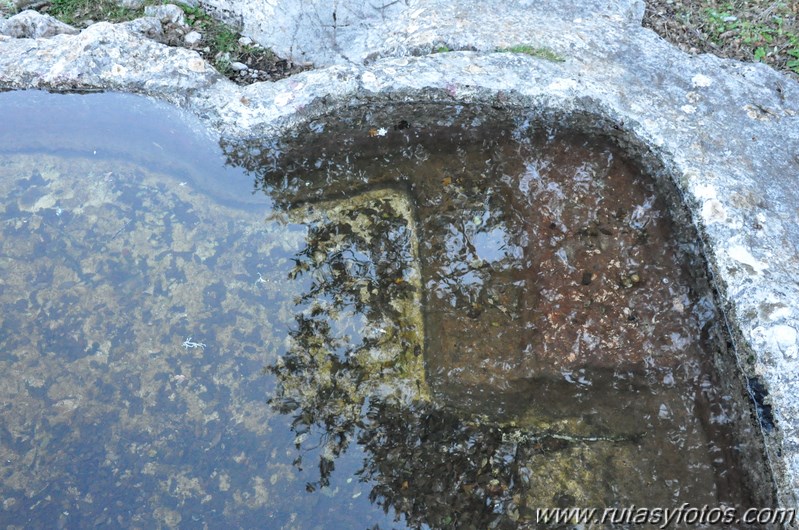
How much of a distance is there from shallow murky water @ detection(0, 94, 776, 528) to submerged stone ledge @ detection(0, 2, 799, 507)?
0.13 meters

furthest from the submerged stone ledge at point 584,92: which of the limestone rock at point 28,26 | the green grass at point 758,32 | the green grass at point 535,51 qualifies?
the green grass at point 758,32

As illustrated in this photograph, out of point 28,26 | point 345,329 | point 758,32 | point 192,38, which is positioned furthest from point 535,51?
point 28,26

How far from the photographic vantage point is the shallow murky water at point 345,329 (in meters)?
2.58

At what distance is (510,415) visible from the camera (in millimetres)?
2838

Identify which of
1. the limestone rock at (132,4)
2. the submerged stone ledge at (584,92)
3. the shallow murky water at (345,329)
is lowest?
the shallow murky water at (345,329)

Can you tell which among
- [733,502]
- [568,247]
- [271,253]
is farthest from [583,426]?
[271,253]

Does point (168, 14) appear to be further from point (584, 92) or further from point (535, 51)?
point (584, 92)

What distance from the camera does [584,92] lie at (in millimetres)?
3311

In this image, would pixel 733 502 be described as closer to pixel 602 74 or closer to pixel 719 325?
pixel 719 325

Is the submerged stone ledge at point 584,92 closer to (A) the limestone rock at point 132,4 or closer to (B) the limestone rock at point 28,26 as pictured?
(B) the limestone rock at point 28,26

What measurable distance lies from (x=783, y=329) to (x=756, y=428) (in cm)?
44

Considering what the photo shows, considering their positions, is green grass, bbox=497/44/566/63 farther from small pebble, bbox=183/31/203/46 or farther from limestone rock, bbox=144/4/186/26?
limestone rock, bbox=144/4/186/26

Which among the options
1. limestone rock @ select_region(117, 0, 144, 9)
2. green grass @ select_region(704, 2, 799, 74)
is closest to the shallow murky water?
limestone rock @ select_region(117, 0, 144, 9)

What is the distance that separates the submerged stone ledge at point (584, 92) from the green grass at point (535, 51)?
0.17 feet
